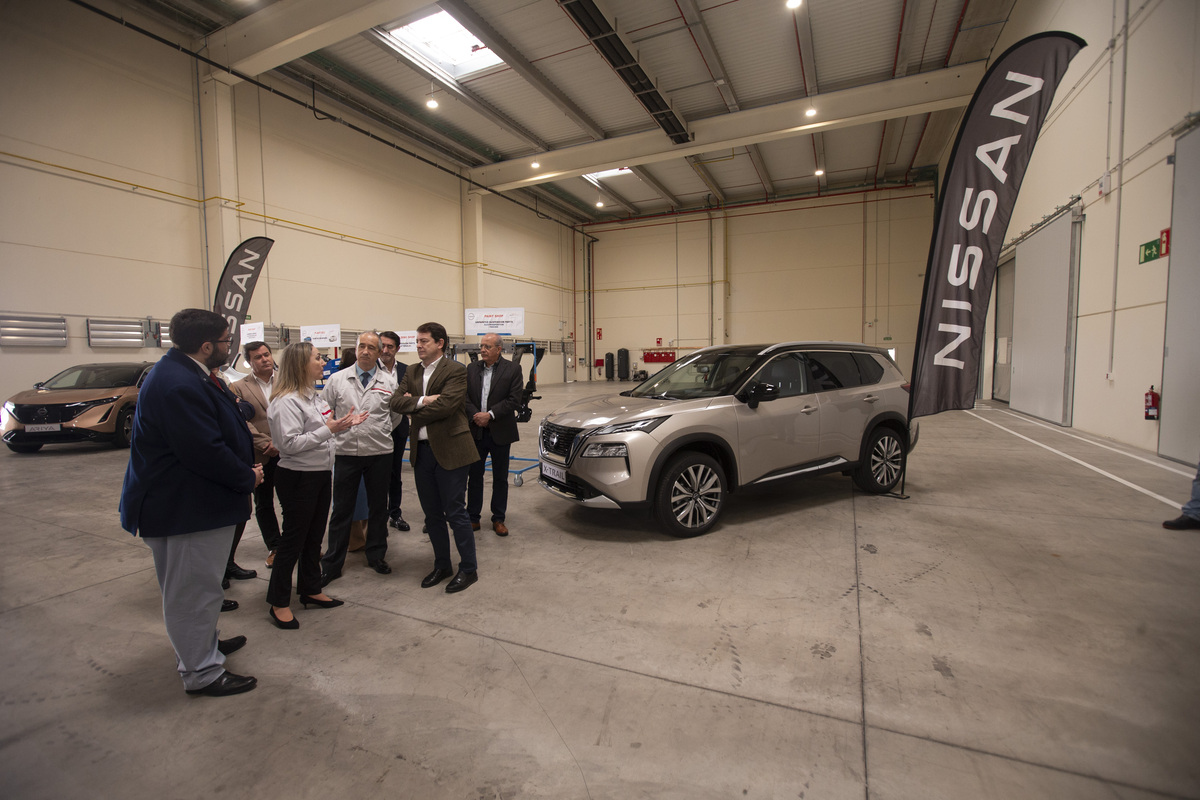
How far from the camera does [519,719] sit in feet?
6.70

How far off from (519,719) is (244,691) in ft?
4.07

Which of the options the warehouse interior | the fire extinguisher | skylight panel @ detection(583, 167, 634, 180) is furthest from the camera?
skylight panel @ detection(583, 167, 634, 180)

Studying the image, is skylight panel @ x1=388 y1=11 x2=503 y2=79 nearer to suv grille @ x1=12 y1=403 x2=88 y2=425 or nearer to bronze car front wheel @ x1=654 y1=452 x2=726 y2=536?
suv grille @ x1=12 y1=403 x2=88 y2=425

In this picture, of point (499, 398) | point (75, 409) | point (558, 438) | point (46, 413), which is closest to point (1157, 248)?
point (558, 438)

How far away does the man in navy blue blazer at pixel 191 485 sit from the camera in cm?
205

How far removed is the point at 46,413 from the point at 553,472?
8360 millimetres

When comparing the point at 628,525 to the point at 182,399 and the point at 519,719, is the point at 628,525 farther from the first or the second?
the point at 182,399

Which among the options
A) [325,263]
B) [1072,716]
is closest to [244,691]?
[1072,716]

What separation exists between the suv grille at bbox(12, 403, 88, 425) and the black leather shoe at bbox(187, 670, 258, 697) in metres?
8.19

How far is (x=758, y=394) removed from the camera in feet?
13.8

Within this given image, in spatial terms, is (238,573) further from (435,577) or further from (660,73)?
(660,73)

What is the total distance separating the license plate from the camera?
4168 mm

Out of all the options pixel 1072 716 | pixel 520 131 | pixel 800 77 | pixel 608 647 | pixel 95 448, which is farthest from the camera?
pixel 520 131

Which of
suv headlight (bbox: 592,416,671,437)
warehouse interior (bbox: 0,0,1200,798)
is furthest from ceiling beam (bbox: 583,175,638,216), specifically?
suv headlight (bbox: 592,416,671,437)
